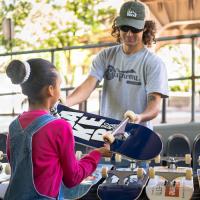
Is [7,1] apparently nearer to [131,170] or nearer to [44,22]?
[44,22]

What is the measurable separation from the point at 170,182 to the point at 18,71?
2.45 ft

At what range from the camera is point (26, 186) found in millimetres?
1595

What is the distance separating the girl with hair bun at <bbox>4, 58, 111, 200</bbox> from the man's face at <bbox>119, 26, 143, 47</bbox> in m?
0.71

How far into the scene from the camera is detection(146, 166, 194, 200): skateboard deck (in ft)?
5.81

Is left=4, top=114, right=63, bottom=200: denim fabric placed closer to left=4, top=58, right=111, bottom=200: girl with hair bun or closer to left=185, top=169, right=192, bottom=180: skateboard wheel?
left=4, top=58, right=111, bottom=200: girl with hair bun

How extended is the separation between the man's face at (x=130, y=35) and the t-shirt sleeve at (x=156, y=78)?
0.13 metres

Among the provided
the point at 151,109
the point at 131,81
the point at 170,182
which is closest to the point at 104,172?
the point at 170,182

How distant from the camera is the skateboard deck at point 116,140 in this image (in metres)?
1.97

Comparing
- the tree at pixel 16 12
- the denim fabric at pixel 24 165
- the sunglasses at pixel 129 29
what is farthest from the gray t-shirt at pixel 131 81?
the tree at pixel 16 12

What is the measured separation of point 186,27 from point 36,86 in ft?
14.3

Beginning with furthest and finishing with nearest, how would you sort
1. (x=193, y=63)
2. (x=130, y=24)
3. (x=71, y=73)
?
1. (x=71, y=73)
2. (x=193, y=63)
3. (x=130, y=24)

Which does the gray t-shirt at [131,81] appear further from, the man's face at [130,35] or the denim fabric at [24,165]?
the denim fabric at [24,165]

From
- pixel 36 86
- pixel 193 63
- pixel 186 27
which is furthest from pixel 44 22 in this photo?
pixel 36 86

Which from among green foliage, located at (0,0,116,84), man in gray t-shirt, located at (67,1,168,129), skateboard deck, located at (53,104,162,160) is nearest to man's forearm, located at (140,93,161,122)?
man in gray t-shirt, located at (67,1,168,129)
